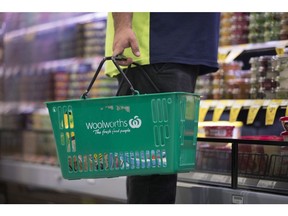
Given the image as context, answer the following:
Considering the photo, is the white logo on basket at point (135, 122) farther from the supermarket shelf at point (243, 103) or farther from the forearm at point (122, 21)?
the supermarket shelf at point (243, 103)

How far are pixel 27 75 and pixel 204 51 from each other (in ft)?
11.3

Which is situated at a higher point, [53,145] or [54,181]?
[53,145]

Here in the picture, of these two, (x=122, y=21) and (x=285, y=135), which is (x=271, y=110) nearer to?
(x=285, y=135)

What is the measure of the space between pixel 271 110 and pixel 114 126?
101 centimetres

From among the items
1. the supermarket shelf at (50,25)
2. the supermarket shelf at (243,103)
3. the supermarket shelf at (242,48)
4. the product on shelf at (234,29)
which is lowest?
the supermarket shelf at (243,103)

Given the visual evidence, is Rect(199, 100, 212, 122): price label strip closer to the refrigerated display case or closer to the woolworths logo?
the refrigerated display case

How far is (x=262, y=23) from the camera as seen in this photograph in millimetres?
3219

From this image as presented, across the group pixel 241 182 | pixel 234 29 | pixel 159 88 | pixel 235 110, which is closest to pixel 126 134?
pixel 159 88

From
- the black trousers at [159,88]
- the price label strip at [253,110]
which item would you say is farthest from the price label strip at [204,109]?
the black trousers at [159,88]

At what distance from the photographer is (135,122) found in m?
2.04

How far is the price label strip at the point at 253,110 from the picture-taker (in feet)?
9.47

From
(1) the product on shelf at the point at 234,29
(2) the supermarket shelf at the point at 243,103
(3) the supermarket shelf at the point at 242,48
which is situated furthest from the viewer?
(1) the product on shelf at the point at 234,29

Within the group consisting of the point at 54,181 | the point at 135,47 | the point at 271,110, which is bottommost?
the point at 54,181
